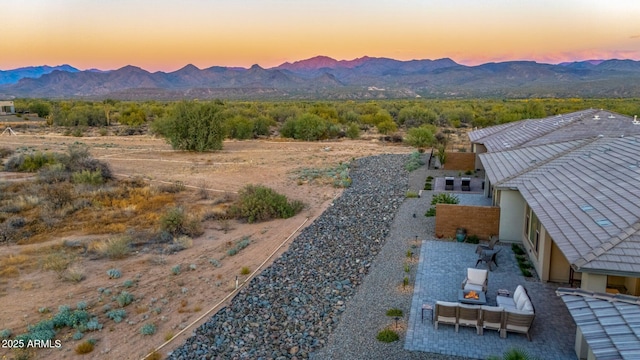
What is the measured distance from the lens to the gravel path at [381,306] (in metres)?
9.15

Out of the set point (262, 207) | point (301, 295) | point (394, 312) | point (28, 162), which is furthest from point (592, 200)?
point (28, 162)

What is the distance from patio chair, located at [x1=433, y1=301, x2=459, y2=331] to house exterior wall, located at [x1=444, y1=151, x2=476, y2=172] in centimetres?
2001

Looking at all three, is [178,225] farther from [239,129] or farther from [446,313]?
[239,129]

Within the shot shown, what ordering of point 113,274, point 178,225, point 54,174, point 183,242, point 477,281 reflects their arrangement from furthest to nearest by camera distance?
point 54,174 → point 178,225 → point 183,242 → point 113,274 → point 477,281

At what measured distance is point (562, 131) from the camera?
78.3 ft

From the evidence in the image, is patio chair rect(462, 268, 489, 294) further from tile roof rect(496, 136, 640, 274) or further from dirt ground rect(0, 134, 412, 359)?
dirt ground rect(0, 134, 412, 359)

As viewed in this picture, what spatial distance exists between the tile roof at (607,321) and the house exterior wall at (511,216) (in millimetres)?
8150

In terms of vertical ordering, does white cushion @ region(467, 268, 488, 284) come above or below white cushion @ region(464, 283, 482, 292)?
above

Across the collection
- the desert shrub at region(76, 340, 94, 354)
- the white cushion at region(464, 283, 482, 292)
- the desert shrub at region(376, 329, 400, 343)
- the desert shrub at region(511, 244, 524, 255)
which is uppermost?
the white cushion at region(464, 283, 482, 292)

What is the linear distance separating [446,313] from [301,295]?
385 cm

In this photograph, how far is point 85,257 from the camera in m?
15.2

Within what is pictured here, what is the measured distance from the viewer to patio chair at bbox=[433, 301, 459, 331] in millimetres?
9648

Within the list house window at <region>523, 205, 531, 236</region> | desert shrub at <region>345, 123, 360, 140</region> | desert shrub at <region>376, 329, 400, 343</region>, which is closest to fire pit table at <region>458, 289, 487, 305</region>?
desert shrub at <region>376, 329, 400, 343</region>

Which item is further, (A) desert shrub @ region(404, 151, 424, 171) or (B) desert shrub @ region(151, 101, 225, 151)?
(B) desert shrub @ region(151, 101, 225, 151)
